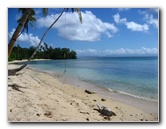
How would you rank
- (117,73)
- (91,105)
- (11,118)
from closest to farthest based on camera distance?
(11,118) → (91,105) → (117,73)

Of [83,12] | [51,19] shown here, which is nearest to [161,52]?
[83,12]

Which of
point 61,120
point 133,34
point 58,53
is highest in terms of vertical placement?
point 133,34

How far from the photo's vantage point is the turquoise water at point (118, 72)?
3.13m

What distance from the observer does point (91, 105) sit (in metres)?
3.47

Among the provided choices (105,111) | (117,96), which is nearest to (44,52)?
(105,111)

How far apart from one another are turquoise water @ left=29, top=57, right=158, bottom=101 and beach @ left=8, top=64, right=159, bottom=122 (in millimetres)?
163

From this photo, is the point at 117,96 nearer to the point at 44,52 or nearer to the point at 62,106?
the point at 62,106

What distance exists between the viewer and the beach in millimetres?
3072

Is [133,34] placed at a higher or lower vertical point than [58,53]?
higher

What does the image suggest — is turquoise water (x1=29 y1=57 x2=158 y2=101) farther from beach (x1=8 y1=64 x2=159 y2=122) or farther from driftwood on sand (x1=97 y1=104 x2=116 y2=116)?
driftwood on sand (x1=97 y1=104 x2=116 y2=116)

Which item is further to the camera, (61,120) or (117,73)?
(117,73)

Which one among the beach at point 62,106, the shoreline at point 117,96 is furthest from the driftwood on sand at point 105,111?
the shoreline at point 117,96

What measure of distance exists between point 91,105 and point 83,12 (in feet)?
3.93
